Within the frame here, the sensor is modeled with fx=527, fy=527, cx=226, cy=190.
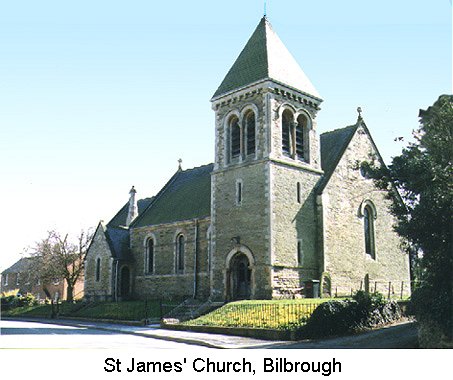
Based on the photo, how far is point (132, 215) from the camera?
44500 mm

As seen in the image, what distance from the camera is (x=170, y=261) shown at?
36.7m

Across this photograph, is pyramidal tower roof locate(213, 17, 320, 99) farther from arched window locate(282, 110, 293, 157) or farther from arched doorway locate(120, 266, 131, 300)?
arched doorway locate(120, 266, 131, 300)

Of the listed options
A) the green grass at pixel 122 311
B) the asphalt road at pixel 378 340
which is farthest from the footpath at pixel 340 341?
the green grass at pixel 122 311

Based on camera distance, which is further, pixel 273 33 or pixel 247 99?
Result: pixel 273 33

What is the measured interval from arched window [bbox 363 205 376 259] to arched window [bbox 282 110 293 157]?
6.78 metres

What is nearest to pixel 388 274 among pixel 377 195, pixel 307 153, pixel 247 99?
pixel 377 195

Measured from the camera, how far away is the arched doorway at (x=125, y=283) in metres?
39.6

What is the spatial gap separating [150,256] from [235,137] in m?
12.7

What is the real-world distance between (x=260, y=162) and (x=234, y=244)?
4.77 m

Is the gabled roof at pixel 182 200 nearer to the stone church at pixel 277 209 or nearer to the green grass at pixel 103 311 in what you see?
the stone church at pixel 277 209

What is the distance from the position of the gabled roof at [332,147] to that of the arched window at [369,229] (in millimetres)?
3704

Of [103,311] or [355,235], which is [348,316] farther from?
[103,311]

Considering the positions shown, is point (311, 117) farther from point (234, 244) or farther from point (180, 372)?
point (180, 372)

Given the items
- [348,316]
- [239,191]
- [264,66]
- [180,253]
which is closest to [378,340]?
[348,316]
